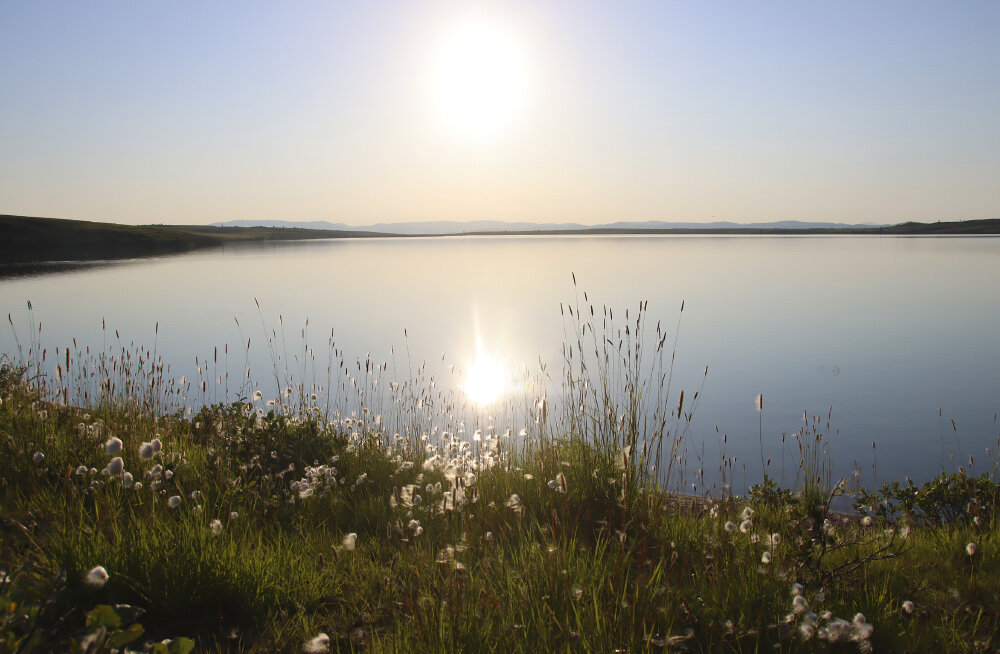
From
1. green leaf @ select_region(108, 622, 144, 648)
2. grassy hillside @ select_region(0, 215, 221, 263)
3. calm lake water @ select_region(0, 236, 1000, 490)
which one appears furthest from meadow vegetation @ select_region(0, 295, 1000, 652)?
grassy hillside @ select_region(0, 215, 221, 263)

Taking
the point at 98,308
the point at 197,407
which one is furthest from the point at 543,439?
the point at 98,308

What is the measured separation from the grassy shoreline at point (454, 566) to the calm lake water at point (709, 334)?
153 inches

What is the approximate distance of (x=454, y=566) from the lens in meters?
3.00

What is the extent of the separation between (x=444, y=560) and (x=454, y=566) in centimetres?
13

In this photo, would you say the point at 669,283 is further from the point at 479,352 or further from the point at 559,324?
the point at 479,352

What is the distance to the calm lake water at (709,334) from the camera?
9.52m

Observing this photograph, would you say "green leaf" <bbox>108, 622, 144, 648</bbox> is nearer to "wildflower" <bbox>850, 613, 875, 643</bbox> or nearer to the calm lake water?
"wildflower" <bbox>850, 613, 875, 643</bbox>

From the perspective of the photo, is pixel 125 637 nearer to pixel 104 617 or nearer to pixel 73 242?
pixel 104 617

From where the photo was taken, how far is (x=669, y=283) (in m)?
30.9

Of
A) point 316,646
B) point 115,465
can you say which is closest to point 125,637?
point 316,646

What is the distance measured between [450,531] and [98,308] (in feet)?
76.4

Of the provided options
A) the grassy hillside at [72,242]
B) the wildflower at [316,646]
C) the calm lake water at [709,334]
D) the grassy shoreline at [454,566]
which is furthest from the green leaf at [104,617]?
the grassy hillside at [72,242]

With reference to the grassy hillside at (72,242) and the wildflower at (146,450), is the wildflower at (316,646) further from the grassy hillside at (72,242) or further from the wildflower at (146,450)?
the grassy hillside at (72,242)

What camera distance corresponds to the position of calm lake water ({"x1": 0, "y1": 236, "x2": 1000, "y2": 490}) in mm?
9523
